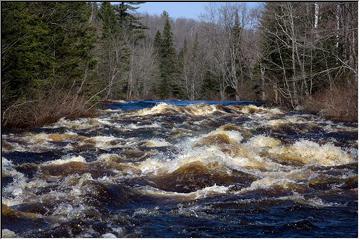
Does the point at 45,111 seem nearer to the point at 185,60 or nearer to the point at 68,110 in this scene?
the point at 68,110

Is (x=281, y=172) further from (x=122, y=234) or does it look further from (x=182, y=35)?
(x=182, y=35)

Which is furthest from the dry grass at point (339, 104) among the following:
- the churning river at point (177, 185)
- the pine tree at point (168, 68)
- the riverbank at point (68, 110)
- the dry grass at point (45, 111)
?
the pine tree at point (168, 68)

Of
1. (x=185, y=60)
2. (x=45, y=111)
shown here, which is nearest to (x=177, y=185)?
(x=45, y=111)

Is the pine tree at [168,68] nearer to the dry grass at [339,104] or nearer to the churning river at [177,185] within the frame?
the dry grass at [339,104]

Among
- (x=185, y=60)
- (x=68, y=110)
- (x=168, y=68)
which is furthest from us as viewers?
(x=168, y=68)

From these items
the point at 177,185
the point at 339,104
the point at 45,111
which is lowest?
the point at 177,185

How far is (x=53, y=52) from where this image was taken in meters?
17.7

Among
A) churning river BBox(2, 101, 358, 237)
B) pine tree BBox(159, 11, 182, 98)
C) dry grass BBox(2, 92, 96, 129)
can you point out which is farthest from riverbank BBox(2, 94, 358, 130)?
pine tree BBox(159, 11, 182, 98)

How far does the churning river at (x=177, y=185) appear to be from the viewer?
5371 mm

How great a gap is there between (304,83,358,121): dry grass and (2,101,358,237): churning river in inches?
112

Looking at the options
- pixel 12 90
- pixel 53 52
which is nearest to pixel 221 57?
pixel 53 52

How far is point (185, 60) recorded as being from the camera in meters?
Result: 47.7

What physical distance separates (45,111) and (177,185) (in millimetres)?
8599

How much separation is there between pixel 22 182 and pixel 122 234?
9.40 ft
